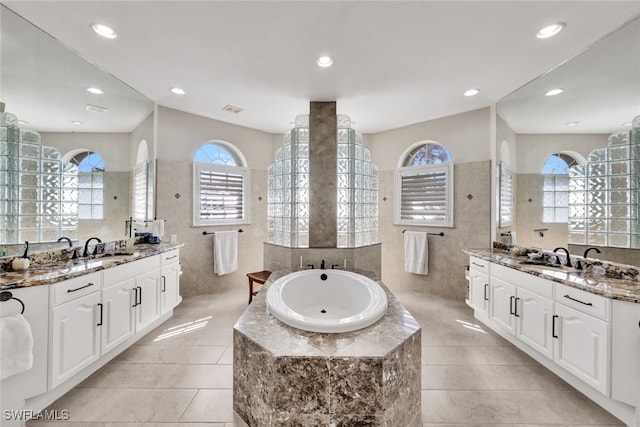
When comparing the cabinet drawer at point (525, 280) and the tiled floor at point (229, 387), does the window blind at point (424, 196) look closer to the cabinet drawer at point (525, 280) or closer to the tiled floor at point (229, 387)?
the cabinet drawer at point (525, 280)

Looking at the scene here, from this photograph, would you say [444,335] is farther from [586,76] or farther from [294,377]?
[586,76]

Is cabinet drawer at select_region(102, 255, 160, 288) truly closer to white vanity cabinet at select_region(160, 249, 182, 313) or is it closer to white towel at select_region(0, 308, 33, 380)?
white vanity cabinet at select_region(160, 249, 182, 313)

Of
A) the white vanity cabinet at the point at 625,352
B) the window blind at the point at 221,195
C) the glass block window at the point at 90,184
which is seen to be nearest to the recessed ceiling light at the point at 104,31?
the glass block window at the point at 90,184

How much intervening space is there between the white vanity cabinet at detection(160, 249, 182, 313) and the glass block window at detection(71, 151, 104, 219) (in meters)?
0.73

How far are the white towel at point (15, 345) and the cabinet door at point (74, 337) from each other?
0.16 m

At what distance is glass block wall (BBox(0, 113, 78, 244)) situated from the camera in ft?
5.78

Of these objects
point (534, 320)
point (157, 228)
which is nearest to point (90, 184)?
point (157, 228)

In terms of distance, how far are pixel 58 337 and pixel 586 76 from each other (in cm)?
444

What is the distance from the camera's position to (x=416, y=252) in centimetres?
370

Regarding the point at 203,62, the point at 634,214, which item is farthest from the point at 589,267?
the point at 203,62

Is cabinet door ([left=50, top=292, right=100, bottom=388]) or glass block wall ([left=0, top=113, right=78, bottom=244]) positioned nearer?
cabinet door ([left=50, top=292, right=100, bottom=388])

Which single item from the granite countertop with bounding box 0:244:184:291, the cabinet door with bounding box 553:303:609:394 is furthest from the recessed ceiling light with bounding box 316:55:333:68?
the cabinet door with bounding box 553:303:609:394

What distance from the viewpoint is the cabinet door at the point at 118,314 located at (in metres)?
1.93

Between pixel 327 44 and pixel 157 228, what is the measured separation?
2749mm
